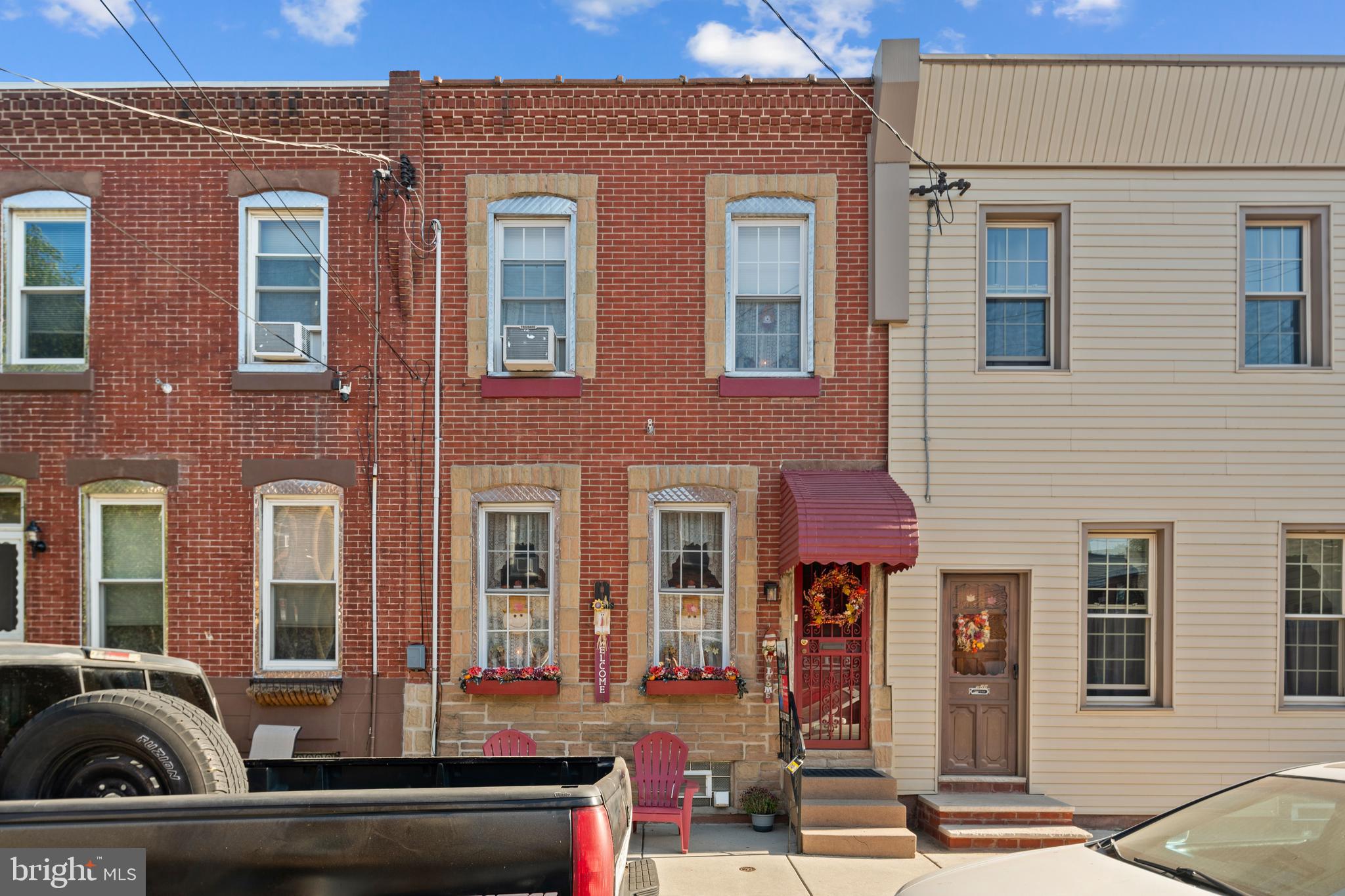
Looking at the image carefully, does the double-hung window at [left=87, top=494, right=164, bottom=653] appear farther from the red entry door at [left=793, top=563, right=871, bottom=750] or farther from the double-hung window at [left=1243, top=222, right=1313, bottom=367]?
the double-hung window at [left=1243, top=222, right=1313, bottom=367]

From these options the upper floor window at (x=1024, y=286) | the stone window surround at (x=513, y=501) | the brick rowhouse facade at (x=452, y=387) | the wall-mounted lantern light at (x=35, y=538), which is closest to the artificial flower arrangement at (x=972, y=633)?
the brick rowhouse facade at (x=452, y=387)

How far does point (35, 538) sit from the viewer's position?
8750 millimetres

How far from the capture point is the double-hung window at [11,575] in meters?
8.78

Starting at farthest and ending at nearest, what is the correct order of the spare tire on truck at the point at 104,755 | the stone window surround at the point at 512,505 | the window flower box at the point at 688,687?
the stone window surround at the point at 512,505
the window flower box at the point at 688,687
the spare tire on truck at the point at 104,755

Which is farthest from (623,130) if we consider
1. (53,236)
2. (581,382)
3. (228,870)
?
(228,870)

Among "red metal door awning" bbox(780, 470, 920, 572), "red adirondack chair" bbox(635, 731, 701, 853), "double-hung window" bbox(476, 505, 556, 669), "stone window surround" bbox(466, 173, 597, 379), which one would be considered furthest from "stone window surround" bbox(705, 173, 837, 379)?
"red adirondack chair" bbox(635, 731, 701, 853)

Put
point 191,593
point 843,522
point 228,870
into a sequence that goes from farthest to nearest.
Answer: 1. point 191,593
2. point 843,522
3. point 228,870

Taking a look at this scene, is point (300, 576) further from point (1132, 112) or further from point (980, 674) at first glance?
point (1132, 112)

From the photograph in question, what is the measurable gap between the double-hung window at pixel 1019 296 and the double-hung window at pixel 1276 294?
6.75 ft

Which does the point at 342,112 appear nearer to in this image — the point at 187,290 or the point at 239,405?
the point at 187,290

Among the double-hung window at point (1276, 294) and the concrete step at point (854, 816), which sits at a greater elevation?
the double-hung window at point (1276, 294)

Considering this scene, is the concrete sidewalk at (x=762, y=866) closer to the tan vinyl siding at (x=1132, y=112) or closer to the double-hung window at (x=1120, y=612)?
the double-hung window at (x=1120, y=612)

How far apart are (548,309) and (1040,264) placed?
5.27 meters

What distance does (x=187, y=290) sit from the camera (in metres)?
8.94
